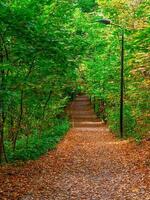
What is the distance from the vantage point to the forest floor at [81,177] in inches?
521

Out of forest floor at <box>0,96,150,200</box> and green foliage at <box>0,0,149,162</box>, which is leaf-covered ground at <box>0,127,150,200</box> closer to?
forest floor at <box>0,96,150,200</box>

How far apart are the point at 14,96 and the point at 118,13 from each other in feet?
78.7

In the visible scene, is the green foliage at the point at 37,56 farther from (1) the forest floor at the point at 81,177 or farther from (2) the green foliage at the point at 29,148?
(1) the forest floor at the point at 81,177

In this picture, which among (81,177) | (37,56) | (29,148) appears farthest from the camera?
(29,148)

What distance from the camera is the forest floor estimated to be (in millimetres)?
13227

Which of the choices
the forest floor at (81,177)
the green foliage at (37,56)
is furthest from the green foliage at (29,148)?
the forest floor at (81,177)

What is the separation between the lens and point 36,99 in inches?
901

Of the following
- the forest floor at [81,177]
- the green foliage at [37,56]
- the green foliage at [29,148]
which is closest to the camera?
the forest floor at [81,177]

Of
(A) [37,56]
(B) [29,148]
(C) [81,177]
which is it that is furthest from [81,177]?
(B) [29,148]

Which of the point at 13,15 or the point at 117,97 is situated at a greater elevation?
the point at 13,15

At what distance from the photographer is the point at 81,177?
16484 mm

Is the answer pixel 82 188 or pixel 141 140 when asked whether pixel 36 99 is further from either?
pixel 82 188

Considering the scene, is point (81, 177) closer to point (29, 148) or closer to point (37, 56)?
point (37, 56)

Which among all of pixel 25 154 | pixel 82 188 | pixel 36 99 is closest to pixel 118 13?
pixel 36 99
